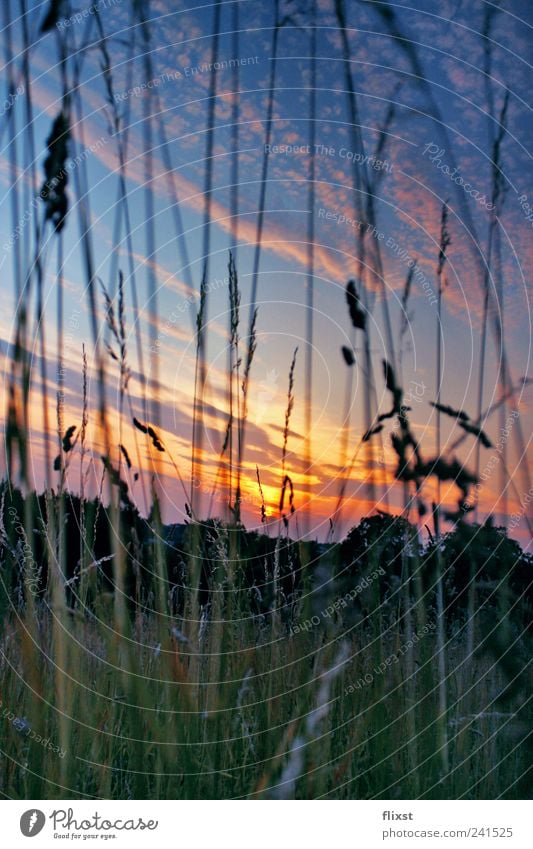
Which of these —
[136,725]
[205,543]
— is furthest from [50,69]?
[136,725]

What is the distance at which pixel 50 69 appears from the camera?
2.54 m

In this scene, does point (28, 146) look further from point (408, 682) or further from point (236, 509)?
point (408, 682)

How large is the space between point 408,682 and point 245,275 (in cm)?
142
